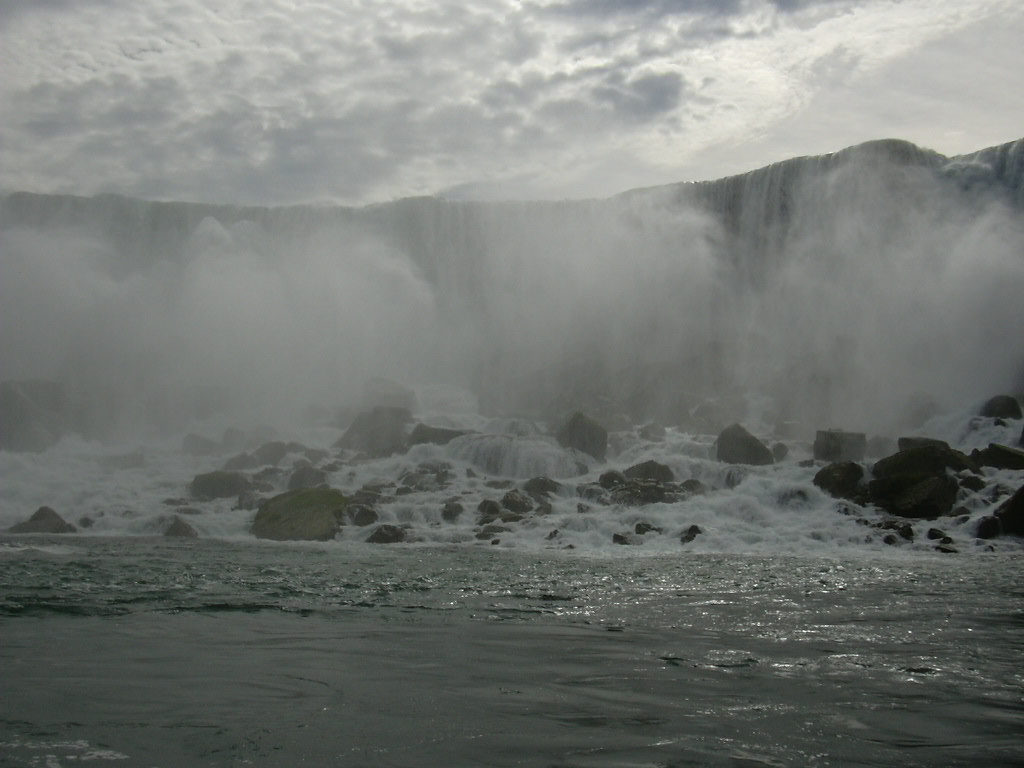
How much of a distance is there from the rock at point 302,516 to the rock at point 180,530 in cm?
125

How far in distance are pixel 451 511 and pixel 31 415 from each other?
1801cm

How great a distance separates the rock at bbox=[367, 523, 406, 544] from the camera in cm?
1938

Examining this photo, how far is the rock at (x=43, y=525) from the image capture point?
21422 millimetres

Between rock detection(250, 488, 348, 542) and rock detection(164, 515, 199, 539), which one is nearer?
rock detection(250, 488, 348, 542)

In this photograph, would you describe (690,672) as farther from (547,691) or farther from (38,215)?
(38,215)

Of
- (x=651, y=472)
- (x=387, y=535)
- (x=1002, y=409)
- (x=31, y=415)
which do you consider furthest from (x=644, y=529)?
(x=31, y=415)

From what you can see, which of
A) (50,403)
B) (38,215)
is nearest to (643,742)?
(50,403)

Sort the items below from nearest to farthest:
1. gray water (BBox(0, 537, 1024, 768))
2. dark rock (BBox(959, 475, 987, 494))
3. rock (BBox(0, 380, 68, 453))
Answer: gray water (BBox(0, 537, 1024, 768)) → dark rock (BBox(959, 475, 987, 494)) → rock (BBox(0, 380, 68, 453))

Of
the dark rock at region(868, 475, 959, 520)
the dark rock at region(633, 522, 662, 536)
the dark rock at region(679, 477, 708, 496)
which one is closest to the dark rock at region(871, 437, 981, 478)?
the dark rock at region(868, 475, 959, 520)

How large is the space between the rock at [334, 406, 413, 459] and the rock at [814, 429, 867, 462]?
11.9 metres

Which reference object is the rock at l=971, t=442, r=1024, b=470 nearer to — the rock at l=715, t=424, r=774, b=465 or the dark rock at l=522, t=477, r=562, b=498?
the rock at l=715, t=424, r=774, b=465

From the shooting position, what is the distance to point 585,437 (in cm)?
2711

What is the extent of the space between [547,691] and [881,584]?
759cm

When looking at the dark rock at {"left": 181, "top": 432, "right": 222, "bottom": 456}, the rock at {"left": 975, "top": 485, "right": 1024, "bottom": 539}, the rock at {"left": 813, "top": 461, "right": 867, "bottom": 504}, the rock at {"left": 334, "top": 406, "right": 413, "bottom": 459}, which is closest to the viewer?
the rock at {"left": 975, "top": 485, "right": 1024, "bottom": 539}
